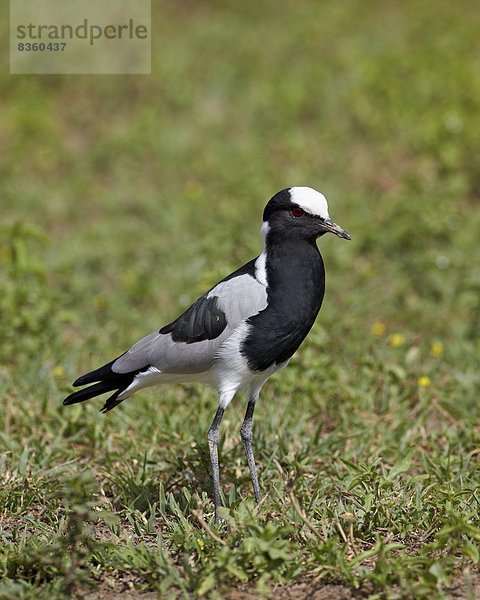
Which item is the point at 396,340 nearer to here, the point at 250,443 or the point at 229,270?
the point at 229,270

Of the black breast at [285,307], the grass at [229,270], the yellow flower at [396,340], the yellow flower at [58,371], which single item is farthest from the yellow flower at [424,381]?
the yellow flower at [58,371]

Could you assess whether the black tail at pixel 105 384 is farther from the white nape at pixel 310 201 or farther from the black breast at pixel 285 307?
the white nape at pixel 310 201

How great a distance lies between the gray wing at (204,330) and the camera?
3721 mm

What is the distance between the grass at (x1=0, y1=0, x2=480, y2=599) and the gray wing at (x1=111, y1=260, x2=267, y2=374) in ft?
1.85

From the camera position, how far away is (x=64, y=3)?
33.1ft

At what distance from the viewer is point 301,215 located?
3773 millimetres

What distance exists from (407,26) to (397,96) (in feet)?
7.87

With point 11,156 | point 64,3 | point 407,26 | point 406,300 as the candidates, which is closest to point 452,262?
point 406,300

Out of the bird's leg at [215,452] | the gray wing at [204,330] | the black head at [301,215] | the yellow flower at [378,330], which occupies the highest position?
the black head at [301,215]

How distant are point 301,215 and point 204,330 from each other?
66 centimetres

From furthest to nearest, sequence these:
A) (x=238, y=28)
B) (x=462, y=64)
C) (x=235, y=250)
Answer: (x=238, y=28) < (x=462, y=64) < (x=235, y=250)

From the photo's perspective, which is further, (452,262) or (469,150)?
(469,150)

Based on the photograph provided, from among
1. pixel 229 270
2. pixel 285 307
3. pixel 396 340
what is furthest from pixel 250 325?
pixel 396 340

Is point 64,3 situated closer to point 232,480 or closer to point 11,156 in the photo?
point 11,156
